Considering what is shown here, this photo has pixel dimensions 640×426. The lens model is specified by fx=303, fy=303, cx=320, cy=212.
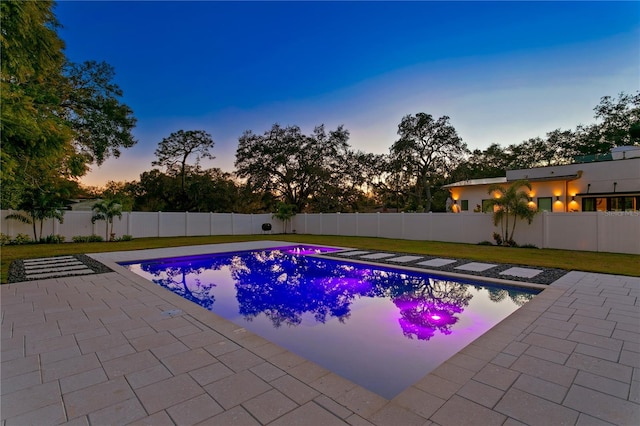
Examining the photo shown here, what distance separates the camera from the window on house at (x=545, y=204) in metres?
15.8

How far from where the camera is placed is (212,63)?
14008 millimetres

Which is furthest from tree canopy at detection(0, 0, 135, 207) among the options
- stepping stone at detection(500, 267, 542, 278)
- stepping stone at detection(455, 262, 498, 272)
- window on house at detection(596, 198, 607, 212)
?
window on house at detection(596, 198, 607, 212)

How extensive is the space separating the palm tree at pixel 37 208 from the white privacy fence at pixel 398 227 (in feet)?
1.02

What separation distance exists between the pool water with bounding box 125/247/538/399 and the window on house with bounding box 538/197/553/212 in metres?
12.5

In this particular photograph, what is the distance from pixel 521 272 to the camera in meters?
7.32

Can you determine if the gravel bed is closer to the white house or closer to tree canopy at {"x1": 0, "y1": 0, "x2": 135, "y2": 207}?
tree canopy at {"x1": 0, "y1": 0, "x2": 135, "y2": 207}

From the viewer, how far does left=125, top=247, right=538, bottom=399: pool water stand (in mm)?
3447

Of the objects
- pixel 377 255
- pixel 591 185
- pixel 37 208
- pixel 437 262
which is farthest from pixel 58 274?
pixel 591 185

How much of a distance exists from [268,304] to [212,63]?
41.1 ft

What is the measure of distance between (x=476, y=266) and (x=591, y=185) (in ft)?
39.6

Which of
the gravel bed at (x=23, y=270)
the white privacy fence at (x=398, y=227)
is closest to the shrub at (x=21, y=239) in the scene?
the white privacy fence at (x=398, y=227)

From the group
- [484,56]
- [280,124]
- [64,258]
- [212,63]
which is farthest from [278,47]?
[280,124]

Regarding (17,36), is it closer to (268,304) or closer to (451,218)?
(268,304)

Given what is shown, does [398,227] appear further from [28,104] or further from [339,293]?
[28,104]
